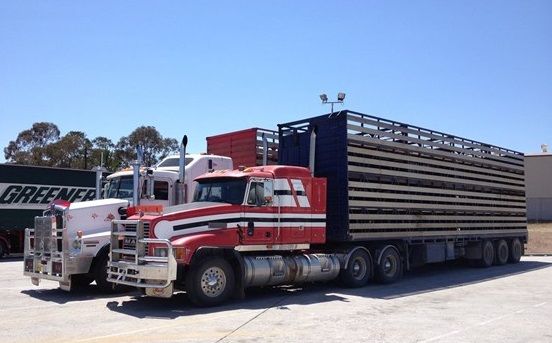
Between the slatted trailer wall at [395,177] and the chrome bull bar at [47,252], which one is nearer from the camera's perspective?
the chrome bull bar at [47,252]

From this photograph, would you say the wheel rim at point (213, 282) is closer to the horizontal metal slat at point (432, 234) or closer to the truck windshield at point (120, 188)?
the horizontal metal slat at point (432, 234)

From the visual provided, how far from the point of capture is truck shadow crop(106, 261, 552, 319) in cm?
1032

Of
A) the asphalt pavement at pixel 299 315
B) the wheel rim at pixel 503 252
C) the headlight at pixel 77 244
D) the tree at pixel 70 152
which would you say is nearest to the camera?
the asphalt pavement at pixel 299 315

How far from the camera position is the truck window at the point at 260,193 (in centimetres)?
1159

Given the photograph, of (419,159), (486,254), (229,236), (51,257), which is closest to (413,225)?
(419,159)

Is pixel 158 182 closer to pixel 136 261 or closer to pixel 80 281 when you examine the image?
pixel 80 281

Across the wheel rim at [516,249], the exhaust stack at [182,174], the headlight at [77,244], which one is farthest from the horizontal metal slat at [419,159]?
the headlight at [77,244]

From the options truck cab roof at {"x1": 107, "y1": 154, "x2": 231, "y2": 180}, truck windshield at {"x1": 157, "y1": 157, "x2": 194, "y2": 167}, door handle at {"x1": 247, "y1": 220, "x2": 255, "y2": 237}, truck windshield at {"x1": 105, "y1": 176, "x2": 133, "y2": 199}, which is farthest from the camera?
truck windshield at {"x1": 157, "y1": 157, "x2": 194, "y2": 167}

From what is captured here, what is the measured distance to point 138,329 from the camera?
8.47 m

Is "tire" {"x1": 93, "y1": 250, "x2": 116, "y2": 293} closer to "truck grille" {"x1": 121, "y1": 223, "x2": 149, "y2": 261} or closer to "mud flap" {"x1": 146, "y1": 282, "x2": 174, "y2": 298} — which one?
"truck grille" {"x1": 121, "y1": 223, "x2": 149, "y2": 261}

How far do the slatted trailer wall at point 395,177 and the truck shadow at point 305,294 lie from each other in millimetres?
1268

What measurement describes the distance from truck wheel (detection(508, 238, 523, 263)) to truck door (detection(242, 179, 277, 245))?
1311 centimetres

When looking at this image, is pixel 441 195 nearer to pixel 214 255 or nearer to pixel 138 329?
pixel 214 255

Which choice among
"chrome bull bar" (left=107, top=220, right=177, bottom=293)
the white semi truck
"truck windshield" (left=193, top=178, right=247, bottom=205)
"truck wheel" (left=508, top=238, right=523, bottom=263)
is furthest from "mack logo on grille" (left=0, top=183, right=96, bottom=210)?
"truck wheel" (left=508, top=238, right=523, bottom=263)
